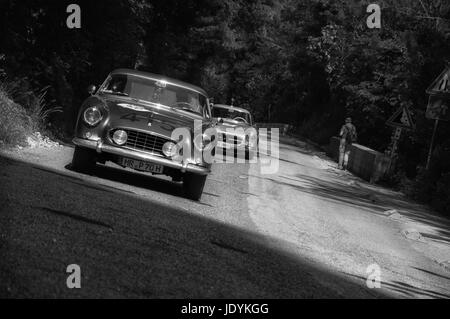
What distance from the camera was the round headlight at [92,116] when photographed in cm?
1152

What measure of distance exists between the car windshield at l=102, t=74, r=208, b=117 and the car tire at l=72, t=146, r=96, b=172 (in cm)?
135

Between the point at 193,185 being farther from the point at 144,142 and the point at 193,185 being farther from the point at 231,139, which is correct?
the point at 231,139

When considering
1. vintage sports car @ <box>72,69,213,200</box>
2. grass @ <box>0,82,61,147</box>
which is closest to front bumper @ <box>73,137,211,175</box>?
vintage sports car @ <box>72,69,213,200</box>

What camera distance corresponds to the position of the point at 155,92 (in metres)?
12.8

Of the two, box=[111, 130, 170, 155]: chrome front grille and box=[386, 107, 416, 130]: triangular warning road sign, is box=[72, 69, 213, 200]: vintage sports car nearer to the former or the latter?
box=[111, 130, 170, 155]: chrome front grille

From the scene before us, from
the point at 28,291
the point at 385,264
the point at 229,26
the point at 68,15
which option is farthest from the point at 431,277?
the point at 229,26

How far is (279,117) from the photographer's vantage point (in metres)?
73.9

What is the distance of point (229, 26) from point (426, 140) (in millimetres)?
18214

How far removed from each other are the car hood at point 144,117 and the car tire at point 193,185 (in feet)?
2.39

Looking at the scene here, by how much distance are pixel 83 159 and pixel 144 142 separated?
3.44 ft

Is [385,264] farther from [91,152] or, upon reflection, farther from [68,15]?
[68,15]

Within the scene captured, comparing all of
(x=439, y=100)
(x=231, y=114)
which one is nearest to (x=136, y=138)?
(x=439, y=100)

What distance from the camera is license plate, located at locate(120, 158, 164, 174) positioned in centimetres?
1138

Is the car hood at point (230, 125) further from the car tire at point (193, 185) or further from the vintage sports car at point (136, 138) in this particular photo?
the car tire at point (193, 185)
